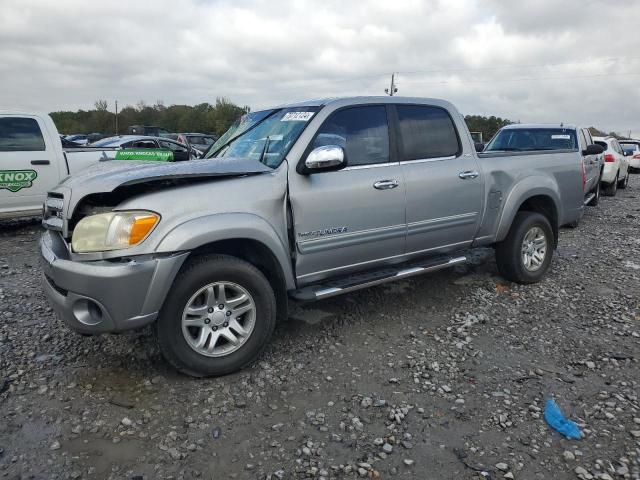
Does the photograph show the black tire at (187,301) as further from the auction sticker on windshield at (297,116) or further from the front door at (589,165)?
the front door at (589,165)

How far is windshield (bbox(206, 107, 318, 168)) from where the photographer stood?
3.70m

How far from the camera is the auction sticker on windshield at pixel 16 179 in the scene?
7.30 metres

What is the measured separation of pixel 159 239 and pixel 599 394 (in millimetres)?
2990

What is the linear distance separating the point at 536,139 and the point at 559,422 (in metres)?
7.83

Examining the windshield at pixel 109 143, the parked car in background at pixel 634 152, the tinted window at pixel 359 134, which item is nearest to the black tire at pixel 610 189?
the parked car in background at pixel 634 152

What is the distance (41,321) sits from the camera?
14.0ft

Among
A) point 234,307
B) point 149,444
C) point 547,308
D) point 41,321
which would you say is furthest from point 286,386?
point 547,308

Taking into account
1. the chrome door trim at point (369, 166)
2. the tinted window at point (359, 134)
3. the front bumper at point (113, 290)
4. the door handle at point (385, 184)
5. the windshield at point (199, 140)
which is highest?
the windshield at point (199, 140)

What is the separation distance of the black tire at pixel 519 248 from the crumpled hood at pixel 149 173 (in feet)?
9.68

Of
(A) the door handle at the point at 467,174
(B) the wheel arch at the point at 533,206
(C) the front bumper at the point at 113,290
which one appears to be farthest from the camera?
(B) the wheel arch at the point at 533,206

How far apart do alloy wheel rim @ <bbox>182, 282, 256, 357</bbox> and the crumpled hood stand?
2.45 ft

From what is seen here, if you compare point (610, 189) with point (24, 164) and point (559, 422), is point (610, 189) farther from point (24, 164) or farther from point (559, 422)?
point (24, 164)

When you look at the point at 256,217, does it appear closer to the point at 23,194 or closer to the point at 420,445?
the point at 420,445

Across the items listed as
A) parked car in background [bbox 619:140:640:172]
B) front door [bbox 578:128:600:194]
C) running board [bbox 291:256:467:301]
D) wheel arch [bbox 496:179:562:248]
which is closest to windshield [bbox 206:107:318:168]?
running board [bbox 291:256:467:301]
